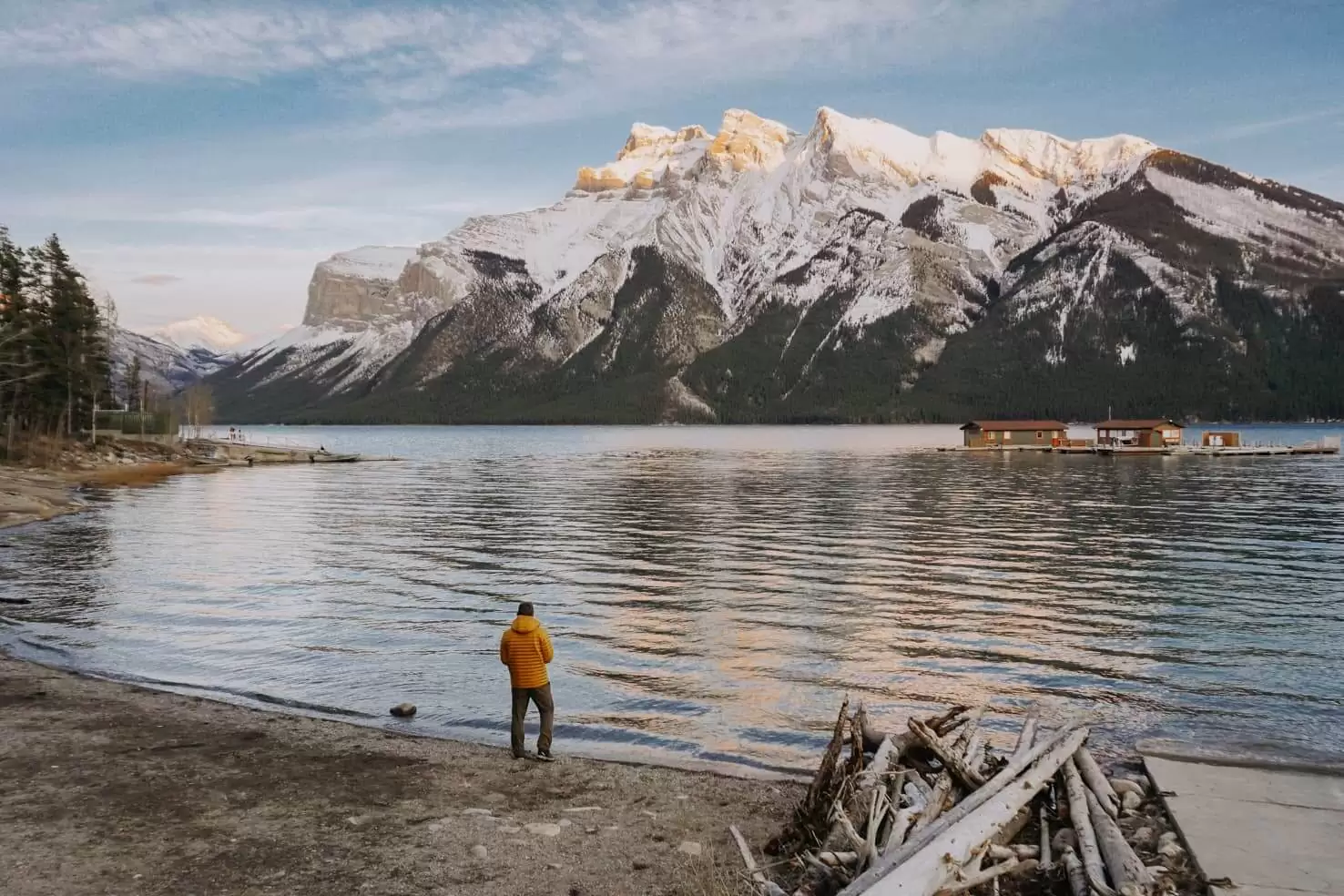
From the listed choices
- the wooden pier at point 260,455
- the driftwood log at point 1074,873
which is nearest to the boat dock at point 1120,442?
the wooden pier at point 260,455

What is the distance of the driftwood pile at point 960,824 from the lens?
35.7 feet

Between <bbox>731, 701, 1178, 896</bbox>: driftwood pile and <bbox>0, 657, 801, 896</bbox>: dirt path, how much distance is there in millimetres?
1173

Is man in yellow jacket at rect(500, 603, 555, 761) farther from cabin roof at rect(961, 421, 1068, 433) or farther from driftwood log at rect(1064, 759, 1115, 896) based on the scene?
cabin roof at rect(961, 421, 1068, 433)

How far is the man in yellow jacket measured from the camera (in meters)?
17.8

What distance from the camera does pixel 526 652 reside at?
58.3 ft

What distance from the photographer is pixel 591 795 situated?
52.4 feet

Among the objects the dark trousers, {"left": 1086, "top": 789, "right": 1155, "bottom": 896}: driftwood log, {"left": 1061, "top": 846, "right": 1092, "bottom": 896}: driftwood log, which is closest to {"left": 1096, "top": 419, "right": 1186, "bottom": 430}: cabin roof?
the dark trousers

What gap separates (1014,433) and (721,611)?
6320 inches

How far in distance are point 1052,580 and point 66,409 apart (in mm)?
107382

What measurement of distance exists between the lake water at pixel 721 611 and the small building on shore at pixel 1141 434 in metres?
96.8

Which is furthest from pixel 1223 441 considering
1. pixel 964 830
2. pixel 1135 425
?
pixel 964 830

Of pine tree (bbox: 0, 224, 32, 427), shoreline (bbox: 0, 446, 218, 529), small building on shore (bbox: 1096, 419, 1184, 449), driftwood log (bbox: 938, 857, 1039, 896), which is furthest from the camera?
small building on shore (bbox: 1096, 419, 1184, 449)

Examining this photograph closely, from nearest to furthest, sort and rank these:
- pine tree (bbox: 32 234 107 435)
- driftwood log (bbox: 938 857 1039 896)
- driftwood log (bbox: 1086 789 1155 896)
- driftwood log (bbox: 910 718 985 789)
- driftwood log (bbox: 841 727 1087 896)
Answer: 1. driftwood log (bbox: 841 727 1087 896)
2. driftwood log (bbox: 938 857 1039 896)
3. driftwood log (bbox: 1086 789 1155 896)
4. driftwood log (bbox: 910 718 985 789)
5. pine tree (bbox: 32 234 107 435)

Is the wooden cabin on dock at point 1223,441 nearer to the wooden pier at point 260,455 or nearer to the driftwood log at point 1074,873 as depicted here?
the wooden pier at point 260,455
